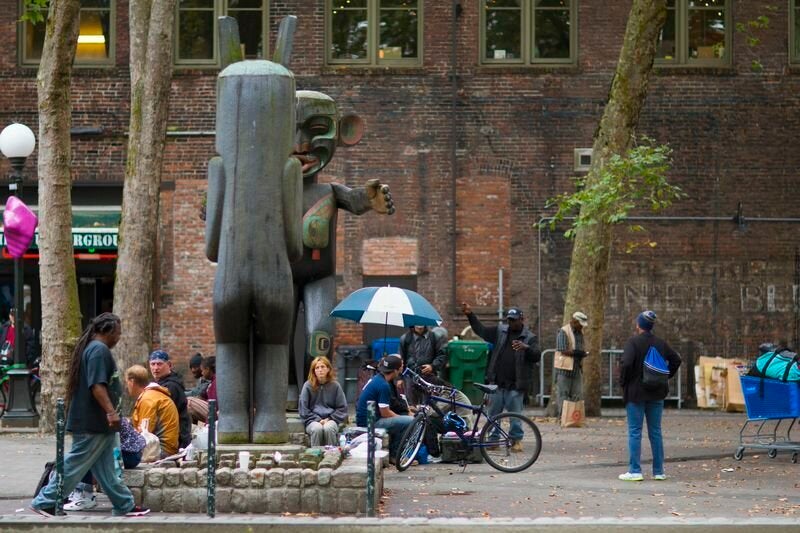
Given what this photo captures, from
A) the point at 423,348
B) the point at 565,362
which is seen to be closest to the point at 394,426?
the point at 423,348

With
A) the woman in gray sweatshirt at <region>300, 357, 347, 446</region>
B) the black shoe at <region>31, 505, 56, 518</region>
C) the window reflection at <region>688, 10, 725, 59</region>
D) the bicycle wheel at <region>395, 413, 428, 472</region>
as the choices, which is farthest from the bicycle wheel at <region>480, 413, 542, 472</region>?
the window reflection at <region>688, 10, 725, 59</region>

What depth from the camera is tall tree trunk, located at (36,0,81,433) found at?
67.2 feet

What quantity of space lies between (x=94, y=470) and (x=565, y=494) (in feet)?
15.8

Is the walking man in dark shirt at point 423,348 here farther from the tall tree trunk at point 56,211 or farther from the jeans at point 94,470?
the jeans at point 94,470

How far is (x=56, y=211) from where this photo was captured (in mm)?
20625

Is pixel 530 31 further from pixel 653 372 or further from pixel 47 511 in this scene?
pixel 47 511

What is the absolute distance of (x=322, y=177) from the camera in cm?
2784

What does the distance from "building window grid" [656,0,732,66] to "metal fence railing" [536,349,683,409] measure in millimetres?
5828

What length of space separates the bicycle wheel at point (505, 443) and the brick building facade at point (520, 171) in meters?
11.1

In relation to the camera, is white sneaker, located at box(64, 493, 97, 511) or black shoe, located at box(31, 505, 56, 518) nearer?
black shoe, located at box(31, 505, 56, 518)

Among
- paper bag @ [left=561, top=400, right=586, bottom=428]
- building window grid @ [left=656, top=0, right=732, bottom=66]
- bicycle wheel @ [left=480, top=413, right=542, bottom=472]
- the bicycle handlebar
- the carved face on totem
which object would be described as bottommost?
paper bag @ [left=561, top=400, right=586, bottom=428]

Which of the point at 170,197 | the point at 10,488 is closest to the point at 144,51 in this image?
the point at 170,197

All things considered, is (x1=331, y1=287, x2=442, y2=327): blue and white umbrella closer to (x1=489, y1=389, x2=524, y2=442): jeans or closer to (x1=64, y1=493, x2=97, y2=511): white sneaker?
(x1=489, y1=389, x2=524, y2=442): jeans

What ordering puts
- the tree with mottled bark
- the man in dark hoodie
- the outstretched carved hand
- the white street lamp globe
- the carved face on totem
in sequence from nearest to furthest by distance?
the man in dark hoodie
the outstretched carved hand
the carved face on totem
the white street lamp globe
the tree with mottled bark
